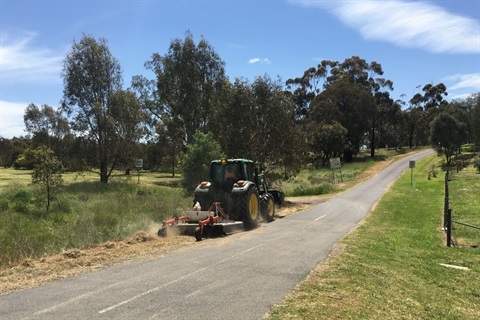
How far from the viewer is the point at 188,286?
24.4 feet

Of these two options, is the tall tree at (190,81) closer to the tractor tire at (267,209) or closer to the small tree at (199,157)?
the small tree at (199,157)

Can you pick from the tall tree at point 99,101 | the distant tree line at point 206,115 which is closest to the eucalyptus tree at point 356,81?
the distant tree line at point 206,115

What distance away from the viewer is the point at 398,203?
27953mm

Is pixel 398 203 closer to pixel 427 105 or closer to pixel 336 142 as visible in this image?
pixel 336 142

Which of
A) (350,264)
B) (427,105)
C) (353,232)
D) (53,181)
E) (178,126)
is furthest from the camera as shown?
(427,105)

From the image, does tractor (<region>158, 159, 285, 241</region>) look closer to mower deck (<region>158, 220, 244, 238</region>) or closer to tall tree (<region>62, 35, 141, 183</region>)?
mower deck (<region>158, 220, 244, 238</region>)

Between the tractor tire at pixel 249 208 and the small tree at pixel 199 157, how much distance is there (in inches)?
470

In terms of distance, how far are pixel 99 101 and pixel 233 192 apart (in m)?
36.4

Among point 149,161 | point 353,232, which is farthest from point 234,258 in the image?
point 149,161

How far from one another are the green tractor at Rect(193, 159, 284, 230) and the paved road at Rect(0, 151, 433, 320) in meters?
2.72

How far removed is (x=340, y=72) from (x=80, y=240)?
8855 cm

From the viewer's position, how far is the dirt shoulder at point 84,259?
25.9 ft

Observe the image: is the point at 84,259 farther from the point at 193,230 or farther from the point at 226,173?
the point at 226,173

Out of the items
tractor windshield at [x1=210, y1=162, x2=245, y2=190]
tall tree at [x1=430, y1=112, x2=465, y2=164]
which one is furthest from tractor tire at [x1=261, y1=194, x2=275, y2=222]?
tall tree at [x1=430, y1=112, x2=465, y2=164]
